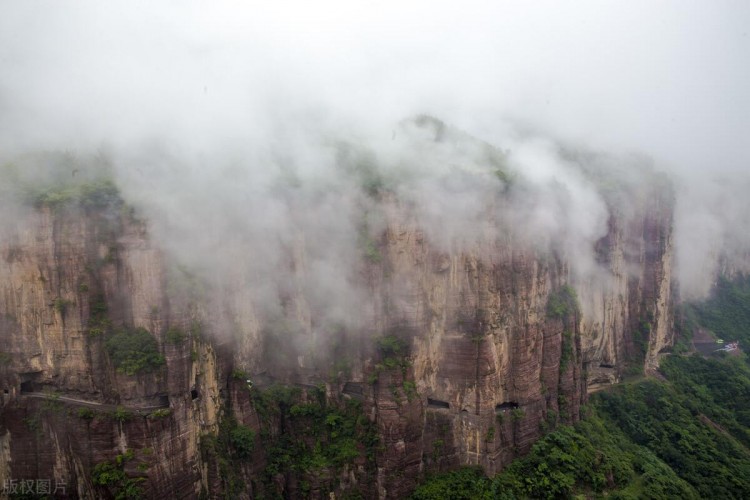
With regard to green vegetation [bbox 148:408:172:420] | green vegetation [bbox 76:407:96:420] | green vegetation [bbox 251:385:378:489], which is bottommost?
green vegetation [bbox 251:385:378:489]

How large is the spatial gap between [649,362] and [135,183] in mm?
26091

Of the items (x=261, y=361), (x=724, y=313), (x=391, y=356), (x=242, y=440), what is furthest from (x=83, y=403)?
(x=724, y=313)

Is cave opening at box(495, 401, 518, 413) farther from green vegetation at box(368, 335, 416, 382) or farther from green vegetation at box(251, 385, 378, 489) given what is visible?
green vegetation at box(251, 385, 378, 489)

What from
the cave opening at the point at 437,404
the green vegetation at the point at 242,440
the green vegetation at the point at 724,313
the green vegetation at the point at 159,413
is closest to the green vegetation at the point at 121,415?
the green vegetation at the point at 159,413

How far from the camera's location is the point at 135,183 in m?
16.7

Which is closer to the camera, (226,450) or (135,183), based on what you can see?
(135,183)

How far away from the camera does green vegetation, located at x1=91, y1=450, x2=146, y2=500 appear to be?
15.4 meters

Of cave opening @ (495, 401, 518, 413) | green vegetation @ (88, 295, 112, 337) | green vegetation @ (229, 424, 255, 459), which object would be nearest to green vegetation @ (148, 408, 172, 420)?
green vegetation @ (229, 424, 255, 459)

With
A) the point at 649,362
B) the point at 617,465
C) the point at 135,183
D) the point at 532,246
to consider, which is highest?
the point at 135,183

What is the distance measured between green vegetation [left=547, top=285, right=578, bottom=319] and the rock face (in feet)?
0.25

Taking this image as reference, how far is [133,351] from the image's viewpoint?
52.6 feet

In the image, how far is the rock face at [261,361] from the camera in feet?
52.5

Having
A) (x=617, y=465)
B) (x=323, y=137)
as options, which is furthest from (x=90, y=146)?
(x=617, y=465)

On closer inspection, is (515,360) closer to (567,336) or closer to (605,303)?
(567,336)
